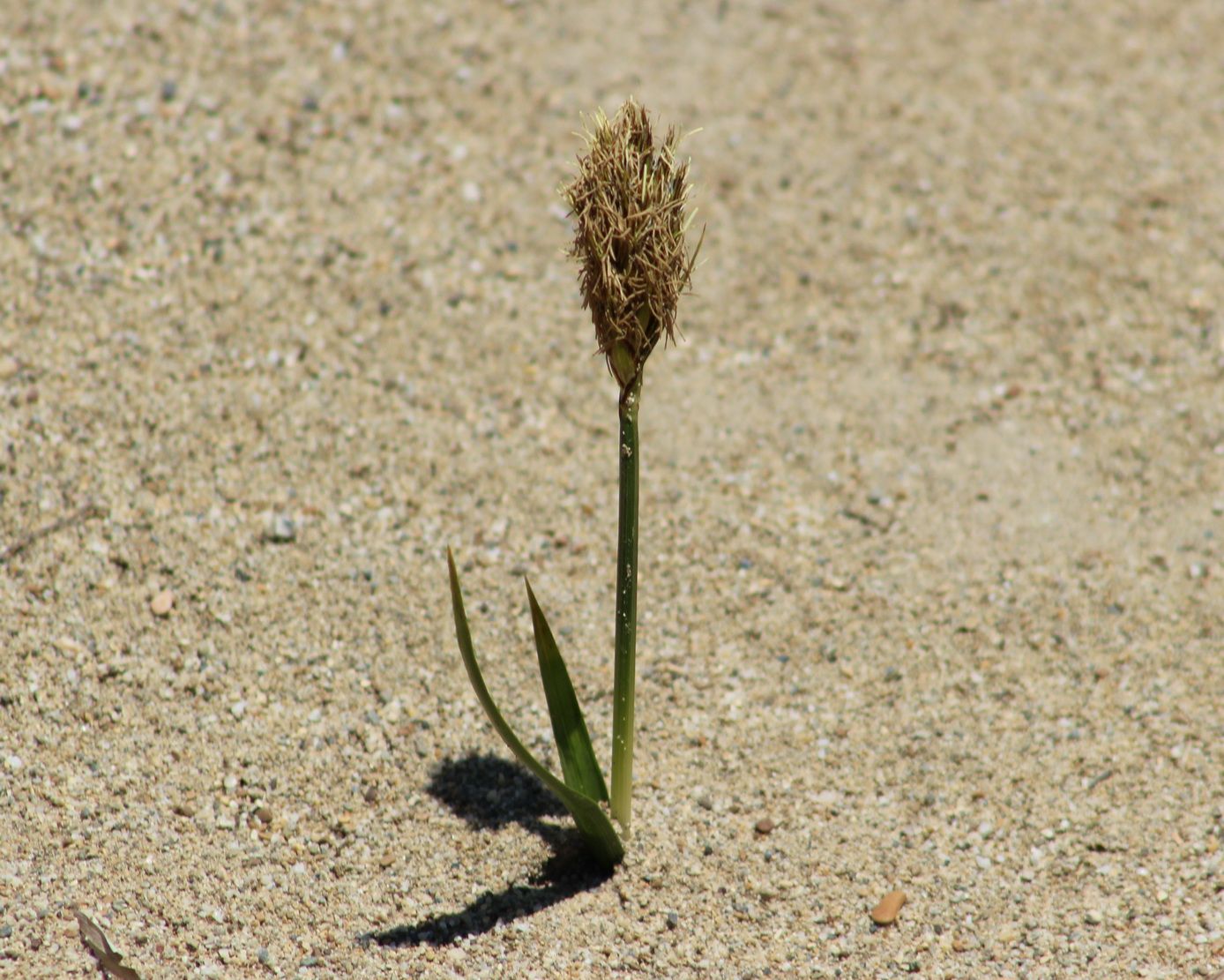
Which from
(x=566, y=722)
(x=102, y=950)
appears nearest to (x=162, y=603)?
(x=102, y=950)

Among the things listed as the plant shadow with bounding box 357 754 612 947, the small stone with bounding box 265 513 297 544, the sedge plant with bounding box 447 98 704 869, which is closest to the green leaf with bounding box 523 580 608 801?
the sedge plant with bounding box 447 98 704 869

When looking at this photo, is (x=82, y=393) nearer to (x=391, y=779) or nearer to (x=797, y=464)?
(x=391, y=779)

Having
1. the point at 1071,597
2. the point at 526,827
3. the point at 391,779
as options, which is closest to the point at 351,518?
the point at 391,779

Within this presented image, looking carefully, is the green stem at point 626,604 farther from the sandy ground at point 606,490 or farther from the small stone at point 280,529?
the small stone at point 280,529

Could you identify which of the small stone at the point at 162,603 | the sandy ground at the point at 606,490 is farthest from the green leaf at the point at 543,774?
the small stone at the point at 162,603

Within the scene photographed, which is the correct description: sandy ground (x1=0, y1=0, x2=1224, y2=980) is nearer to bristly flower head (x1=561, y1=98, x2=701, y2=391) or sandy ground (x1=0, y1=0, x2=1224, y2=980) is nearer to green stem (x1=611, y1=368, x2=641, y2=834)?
green stem (x1=611, y1=368, x2=641, y2=834)

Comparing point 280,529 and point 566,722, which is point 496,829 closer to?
point 566,722
